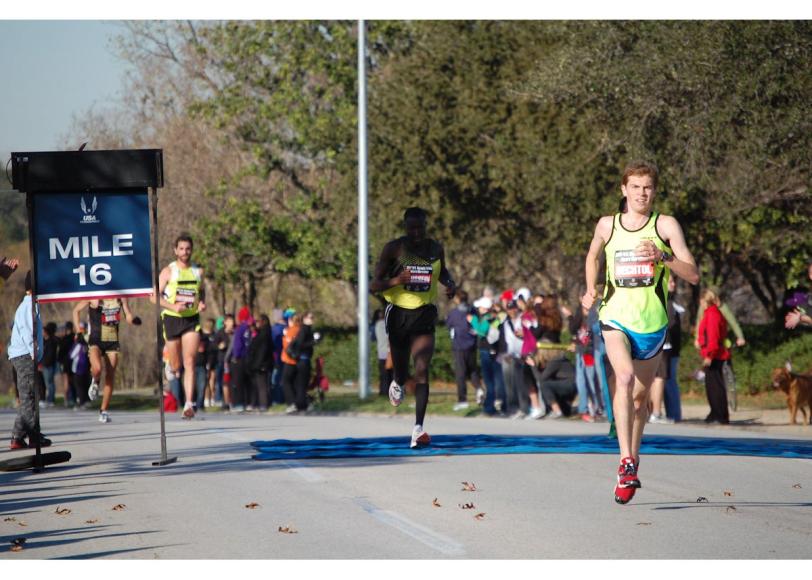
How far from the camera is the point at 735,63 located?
23.8 meters

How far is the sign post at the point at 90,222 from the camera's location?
1181 centimetres

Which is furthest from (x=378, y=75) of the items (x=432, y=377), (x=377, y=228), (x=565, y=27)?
(x=565, y=27)

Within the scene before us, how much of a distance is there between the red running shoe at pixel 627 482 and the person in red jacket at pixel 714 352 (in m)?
10.2

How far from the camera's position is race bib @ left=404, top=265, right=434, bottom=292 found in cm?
1289

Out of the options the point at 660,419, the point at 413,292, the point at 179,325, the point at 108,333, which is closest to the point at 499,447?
the point at 413,292

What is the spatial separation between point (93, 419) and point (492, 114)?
1561cm

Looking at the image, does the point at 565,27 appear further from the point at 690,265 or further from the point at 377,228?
the point at 690,265

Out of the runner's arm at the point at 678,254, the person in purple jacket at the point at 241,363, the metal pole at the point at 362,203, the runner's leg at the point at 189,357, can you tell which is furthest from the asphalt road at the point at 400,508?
the metal pole at the point at 362,203

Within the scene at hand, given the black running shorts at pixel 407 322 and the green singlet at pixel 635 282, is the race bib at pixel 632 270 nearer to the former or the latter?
the green singlet at pixel 635 282

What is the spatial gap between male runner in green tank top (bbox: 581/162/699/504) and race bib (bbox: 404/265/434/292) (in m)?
3.40

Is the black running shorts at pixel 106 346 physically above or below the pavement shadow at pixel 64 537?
above

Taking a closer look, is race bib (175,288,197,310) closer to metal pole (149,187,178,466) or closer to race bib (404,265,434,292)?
metal pole (149,187,178,466)

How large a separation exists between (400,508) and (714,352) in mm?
10834

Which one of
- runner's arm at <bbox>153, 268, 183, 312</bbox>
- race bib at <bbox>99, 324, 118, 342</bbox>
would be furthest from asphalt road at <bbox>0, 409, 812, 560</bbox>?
race bib at <bbox>99, 324, 118, 342</bbox>
